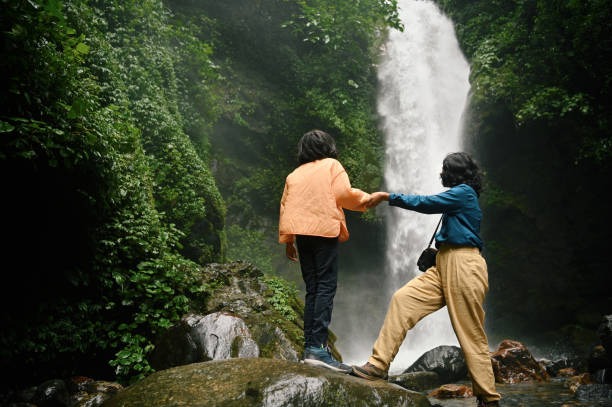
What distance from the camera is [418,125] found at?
14.1 m

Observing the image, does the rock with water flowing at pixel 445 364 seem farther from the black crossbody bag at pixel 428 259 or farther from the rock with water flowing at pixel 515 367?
the black crossbody bag at pixel 428 259

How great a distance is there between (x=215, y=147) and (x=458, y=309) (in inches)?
401

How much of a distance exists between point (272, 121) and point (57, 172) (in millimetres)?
9770

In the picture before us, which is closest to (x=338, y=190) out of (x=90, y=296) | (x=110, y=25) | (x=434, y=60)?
(x=90, y=296)

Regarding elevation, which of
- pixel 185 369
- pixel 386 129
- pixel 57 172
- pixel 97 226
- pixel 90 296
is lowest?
pixel 185 369

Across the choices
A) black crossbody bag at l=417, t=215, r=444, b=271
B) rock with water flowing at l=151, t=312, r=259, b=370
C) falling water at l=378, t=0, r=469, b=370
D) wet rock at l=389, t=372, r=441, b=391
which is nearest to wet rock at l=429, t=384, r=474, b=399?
wet rock at l=389, t=372, r=441, b=391

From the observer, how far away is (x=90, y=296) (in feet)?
14.4

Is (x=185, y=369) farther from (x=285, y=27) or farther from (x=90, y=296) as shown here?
(x=285, y=27)

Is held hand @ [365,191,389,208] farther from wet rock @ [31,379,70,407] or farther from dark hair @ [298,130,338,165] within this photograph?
wet rock @ [31,379,70,407]

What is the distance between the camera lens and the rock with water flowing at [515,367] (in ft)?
20.8

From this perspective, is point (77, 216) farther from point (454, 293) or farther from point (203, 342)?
point (454, 293)

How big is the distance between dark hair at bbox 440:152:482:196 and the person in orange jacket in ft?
2.33

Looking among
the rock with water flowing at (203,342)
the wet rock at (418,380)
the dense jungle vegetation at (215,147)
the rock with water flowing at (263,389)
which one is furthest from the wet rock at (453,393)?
the dense jungle vegetation at (215,147)

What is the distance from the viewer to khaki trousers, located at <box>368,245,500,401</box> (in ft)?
9.91
